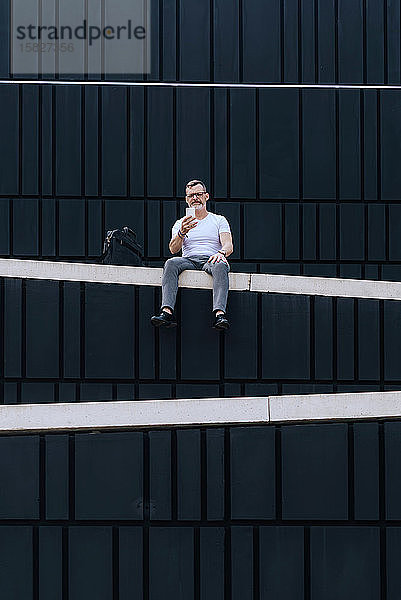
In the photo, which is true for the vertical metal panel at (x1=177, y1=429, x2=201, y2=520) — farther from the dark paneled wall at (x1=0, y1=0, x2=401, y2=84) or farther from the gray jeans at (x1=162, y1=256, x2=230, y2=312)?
the dark paneled wall at (x1=0, y1=0, x2=401, y2=84)

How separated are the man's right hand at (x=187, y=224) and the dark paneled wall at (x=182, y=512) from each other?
1.98 m

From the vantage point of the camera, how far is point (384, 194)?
11352mm

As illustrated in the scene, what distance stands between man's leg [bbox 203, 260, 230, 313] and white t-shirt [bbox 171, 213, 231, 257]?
0.39m

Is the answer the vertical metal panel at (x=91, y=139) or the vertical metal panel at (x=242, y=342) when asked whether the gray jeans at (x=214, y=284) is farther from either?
the vertical metal panel at (x=91, y=139)

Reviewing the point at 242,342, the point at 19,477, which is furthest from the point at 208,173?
the point at 19,477

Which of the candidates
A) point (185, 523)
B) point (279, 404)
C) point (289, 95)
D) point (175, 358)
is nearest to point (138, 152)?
point (289, 95)

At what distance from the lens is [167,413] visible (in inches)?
384

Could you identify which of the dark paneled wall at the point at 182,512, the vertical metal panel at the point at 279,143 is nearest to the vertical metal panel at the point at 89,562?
the dark paneled wall at the point at 182,512

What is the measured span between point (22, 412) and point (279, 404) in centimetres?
251

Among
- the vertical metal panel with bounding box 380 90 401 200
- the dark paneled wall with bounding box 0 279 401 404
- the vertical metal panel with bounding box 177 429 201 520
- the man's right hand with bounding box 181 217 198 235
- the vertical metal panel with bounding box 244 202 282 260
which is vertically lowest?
the vertical metal panel with bounding box 177 429 201 520

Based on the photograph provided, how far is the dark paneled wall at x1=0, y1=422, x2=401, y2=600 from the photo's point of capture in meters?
9.71

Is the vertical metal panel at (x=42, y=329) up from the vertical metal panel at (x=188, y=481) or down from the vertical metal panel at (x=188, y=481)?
up

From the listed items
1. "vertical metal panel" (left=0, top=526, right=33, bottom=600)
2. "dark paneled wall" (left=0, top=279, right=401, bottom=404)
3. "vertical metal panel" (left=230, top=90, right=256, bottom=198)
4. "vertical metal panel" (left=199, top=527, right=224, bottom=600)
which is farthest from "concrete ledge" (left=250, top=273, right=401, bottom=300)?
"vertical metal panel" (left=0, top=526, right=33, bottom=600)

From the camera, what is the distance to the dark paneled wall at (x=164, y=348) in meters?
9.81
